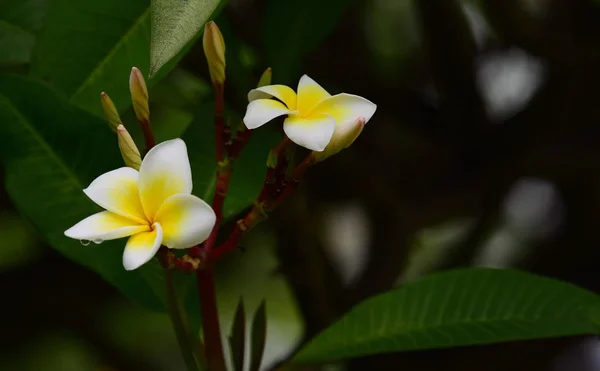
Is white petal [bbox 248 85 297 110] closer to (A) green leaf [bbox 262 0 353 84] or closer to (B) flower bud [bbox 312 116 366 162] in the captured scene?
(B) flower bud [bbox 312 116 366 162]

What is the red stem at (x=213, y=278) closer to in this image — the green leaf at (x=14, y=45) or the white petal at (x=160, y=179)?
the white petal at (x=160, y=179)

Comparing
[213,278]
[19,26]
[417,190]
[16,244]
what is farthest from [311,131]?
[16,244]

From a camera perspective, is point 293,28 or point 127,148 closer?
point 127,148

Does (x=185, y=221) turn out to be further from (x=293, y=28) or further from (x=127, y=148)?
(x=293, y=28)

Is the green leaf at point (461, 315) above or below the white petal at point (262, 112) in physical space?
below

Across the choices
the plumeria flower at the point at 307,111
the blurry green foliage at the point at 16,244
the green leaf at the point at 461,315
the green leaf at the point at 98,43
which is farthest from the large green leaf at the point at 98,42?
the blurry green foliage at the point at 16,244

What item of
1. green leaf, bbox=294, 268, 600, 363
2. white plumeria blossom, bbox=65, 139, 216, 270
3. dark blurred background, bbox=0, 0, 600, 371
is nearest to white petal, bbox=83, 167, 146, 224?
white plumeria blossom, bbox=65, 139, 216, 270

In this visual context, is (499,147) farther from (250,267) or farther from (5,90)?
(5,90)
